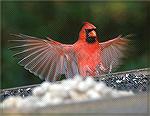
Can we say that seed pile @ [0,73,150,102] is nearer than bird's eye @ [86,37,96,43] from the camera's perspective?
Yes

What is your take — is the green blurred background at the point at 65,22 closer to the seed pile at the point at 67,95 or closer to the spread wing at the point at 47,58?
the spread wing at the point at 47,58

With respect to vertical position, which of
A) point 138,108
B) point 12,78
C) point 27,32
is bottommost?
point 12,78

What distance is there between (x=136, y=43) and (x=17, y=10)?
2.17 feet

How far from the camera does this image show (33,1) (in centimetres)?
304

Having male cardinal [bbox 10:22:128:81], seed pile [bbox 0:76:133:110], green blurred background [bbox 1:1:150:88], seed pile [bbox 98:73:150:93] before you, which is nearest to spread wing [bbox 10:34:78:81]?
male cardinal [bbox 10:22:128:81]

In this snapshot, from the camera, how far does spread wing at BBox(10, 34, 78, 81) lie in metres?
2.12

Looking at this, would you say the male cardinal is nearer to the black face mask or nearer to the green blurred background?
the black face mask

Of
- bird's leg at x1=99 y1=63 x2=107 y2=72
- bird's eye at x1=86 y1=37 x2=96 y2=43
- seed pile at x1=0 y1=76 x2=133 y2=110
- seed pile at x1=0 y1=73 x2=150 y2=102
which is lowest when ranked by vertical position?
bird's leg at x1=99 y1=63 x2=107 y2=72

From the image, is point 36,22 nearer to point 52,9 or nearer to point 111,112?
point 52,9

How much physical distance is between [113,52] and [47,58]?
28 cm

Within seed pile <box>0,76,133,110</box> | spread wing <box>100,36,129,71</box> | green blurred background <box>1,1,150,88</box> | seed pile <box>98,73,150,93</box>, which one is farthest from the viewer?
green blurred background <box>1,1,150,88</box>

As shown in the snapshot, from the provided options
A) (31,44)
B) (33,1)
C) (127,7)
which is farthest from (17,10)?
(31,44)

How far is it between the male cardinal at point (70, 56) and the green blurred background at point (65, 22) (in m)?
0.64

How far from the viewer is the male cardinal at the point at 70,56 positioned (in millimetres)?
2051
